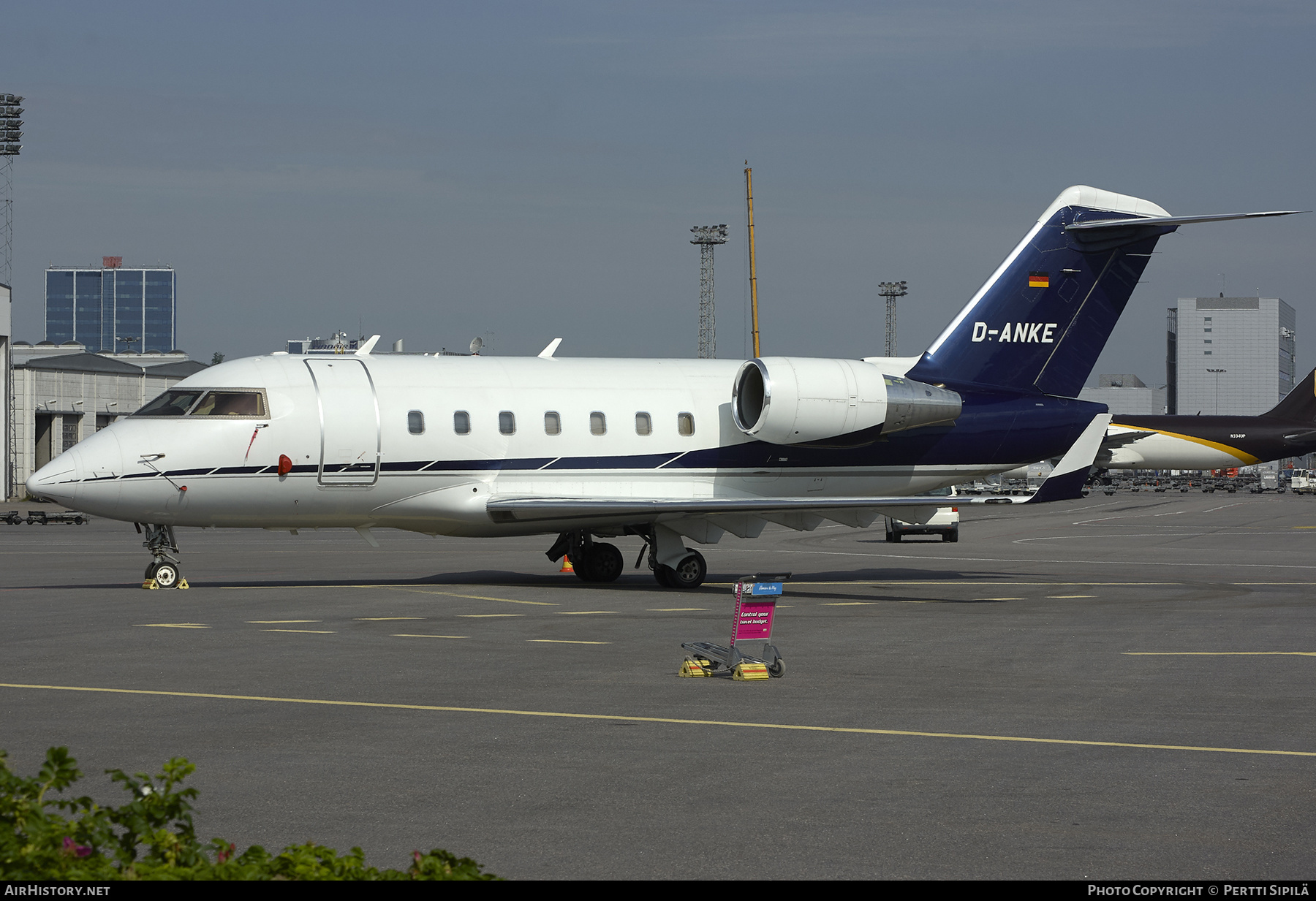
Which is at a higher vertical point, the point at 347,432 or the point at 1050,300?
the point at 1050,300

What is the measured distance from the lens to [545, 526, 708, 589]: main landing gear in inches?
1003

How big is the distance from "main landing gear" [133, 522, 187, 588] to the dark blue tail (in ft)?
47.2

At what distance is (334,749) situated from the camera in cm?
1019

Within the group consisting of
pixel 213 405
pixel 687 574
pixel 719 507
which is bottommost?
pixel 687 574

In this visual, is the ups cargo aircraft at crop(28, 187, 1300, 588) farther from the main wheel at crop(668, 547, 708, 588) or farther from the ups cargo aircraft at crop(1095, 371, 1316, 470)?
the ups cargo aircraft at crop(1095, 371, 1316, 470)

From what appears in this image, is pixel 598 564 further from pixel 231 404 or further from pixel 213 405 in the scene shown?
pixel 213 405

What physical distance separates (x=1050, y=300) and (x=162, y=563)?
17.8 m

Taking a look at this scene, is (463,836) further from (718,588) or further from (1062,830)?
(718,588)

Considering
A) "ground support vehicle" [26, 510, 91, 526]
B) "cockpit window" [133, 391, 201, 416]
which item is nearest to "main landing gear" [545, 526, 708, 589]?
"cockpit window" [133, 391, 201, 416]

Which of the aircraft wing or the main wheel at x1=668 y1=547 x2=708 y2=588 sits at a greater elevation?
the aircraft wing

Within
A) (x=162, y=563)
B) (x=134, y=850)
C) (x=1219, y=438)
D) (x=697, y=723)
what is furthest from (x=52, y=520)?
(x=1219, y=438)

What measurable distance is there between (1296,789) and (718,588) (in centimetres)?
1719

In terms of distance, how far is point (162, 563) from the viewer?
23469mm

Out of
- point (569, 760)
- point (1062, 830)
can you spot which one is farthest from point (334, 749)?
point (1062, 830)
